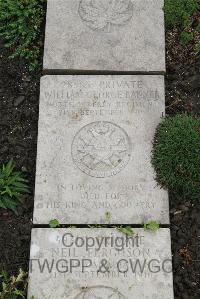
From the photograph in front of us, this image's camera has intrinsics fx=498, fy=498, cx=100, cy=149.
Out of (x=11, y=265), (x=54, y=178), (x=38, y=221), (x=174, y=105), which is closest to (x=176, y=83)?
(x=174, y=105)

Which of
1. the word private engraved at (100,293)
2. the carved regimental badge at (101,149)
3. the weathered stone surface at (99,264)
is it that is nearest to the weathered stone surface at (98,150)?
the carved regimental badge at (101,149)

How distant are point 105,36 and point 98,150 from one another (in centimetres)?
115

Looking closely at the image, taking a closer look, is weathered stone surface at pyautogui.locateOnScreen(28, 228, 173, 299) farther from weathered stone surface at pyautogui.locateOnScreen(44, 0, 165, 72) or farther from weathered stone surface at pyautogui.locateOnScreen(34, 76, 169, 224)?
weathered stone surface at pyautogui.locateOnScreen(44, 0, 165, 72)

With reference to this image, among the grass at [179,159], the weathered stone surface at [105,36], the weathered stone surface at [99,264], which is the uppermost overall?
the weathered stone surface at [105,36]

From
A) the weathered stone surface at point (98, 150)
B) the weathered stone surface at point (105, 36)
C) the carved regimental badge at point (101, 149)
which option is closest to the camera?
the weathered stone surface at point (98, 150)

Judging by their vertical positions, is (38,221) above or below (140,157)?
below

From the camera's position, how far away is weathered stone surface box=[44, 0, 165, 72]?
181 inches

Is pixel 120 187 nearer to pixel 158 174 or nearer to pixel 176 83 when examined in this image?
pixel 158 174

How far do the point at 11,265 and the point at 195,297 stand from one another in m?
1.54

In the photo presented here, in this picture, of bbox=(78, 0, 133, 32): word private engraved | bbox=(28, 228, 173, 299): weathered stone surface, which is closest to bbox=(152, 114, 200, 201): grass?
bbox=(28, 228, 173, 299): weathered stone surface

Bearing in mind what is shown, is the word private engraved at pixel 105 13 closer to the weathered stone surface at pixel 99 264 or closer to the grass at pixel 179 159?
the grass at pixel 179 159

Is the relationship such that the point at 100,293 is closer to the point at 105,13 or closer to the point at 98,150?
the point at 98,150

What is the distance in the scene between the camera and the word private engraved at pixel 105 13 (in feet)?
15.6

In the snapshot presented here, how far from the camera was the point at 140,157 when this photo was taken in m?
4.28
